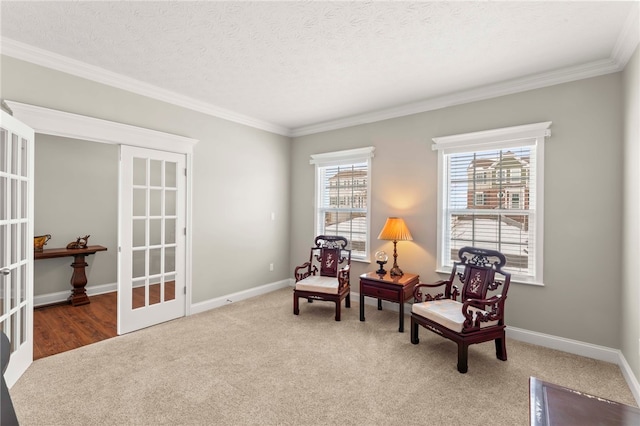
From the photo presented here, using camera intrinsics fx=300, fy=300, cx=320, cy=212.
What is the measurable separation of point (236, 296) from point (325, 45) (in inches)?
143

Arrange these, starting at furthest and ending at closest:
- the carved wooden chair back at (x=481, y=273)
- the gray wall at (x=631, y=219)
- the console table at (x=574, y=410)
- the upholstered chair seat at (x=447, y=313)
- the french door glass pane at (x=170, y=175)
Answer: the french door glass pane at (x=170, y=175) → the carved wooden chair back at (x=481, y=273) → the upholstered chair seat at (x=447, y=313) → the gray wall at (x=631, y=219) → the console table at (x=574, y=410)

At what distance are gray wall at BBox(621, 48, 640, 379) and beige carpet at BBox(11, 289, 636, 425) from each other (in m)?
0.38

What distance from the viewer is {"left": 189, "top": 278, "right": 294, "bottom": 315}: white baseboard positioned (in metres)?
4.11

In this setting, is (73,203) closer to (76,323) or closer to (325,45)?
(76,323)

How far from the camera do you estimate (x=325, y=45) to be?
2639mm

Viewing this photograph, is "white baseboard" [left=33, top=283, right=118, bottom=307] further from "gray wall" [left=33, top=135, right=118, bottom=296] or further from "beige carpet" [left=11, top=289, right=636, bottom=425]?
"beige carpet" [left=11, top=289, right=636, bottom=425]

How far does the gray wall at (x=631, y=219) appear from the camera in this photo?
237 centimetres

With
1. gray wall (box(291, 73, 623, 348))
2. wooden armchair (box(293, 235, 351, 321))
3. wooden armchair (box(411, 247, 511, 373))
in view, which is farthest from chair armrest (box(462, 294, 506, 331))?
wooden armchair (box(293, 235, 351, 321))

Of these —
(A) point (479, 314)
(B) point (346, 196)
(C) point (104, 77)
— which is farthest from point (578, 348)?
(C) point (104, 77)

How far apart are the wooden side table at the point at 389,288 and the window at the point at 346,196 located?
2.46ft

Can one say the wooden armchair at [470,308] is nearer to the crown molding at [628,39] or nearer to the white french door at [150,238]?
the crown molding at [628,39]

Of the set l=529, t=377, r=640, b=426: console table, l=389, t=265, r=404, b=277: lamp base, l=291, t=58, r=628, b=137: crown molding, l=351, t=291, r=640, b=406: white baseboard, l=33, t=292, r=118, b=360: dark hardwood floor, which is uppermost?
l=291, t=58, r=628, b=137: crown molding

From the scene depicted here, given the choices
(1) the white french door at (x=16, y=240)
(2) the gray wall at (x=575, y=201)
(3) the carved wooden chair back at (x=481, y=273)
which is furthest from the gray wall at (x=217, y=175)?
(3) the carved wooden chair back at (x=481, y=273)

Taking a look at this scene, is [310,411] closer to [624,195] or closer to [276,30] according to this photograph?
[276,30]
